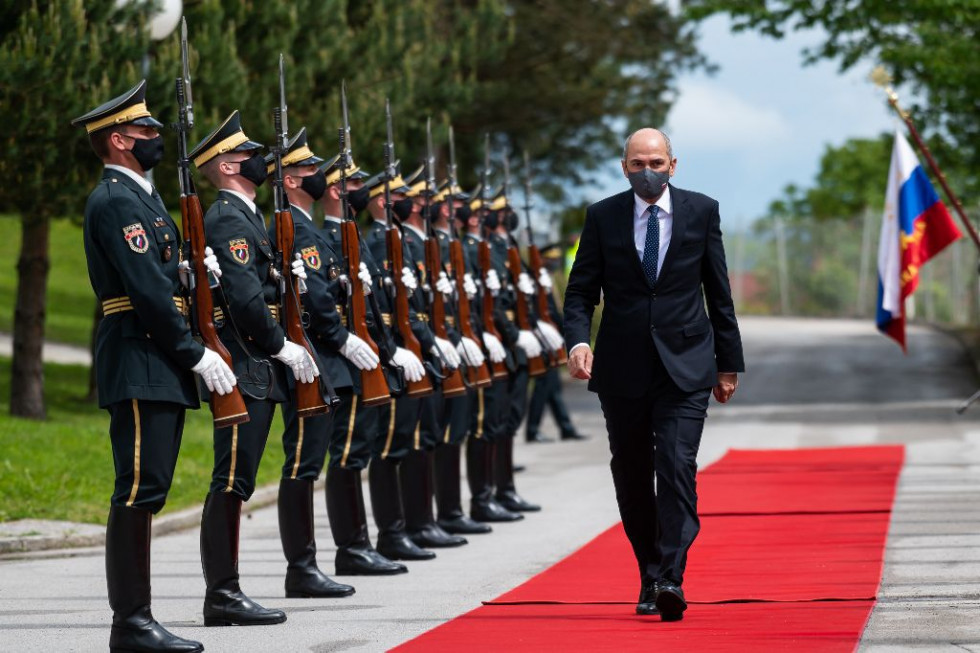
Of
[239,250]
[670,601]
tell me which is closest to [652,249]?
[670,601]

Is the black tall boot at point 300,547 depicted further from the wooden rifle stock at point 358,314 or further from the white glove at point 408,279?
the white glove at point 408,279

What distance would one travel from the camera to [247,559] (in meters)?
10.4

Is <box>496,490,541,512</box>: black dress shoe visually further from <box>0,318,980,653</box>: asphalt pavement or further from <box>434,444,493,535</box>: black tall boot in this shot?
<box>434,444,493,535</box>: black tall boot

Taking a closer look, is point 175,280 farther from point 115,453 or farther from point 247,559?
point 247,559

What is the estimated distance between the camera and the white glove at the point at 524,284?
496 inches

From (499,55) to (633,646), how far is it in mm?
21461

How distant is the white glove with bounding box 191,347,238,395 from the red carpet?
1.18 m

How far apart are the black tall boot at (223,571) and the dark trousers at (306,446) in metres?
0.90

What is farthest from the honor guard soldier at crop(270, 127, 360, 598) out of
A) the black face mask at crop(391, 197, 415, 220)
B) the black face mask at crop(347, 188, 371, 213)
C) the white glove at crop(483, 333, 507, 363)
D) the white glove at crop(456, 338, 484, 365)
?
the white glove at crop(483, 333, 507, 363)

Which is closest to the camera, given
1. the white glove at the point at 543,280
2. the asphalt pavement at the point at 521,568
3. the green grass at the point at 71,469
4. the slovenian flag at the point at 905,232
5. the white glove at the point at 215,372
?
the white glove at the point at 215,372

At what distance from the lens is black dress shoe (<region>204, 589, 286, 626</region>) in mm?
7547

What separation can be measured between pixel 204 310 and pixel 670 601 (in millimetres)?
2101

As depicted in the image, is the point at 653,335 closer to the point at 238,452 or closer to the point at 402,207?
the point at 238,452

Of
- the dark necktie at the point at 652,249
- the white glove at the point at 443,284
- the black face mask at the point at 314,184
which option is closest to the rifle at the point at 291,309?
the black face mask at the point at 314,184
